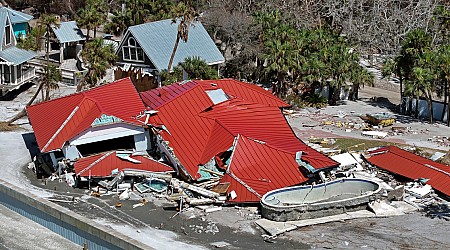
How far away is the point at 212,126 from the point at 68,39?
24.4 meters

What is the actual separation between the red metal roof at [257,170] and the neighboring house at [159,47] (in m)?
16.5

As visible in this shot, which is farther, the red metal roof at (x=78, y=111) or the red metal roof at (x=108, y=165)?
the red metal roof at (x=78, y=111)

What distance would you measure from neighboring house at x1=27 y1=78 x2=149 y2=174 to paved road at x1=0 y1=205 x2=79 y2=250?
18.2 feet

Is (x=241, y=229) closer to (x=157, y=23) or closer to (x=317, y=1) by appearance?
(x=157, y=23)

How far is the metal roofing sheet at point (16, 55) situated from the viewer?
4919 centimetres

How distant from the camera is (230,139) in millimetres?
34469

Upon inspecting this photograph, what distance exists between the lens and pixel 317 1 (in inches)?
2557

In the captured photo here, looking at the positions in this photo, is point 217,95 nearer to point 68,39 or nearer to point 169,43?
point 169,43

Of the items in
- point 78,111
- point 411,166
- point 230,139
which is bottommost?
point 411,166

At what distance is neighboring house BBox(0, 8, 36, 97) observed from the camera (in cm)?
4909

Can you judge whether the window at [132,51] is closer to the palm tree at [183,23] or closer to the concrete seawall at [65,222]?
the palm tree at [183,23]

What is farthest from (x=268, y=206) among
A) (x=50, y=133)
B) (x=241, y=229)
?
(x=50, y=133)

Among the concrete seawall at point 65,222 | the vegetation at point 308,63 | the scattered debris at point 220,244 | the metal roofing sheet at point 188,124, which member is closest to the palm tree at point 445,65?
the vegetation at point 308,63

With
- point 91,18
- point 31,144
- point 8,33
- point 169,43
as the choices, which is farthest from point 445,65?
point 8,33
